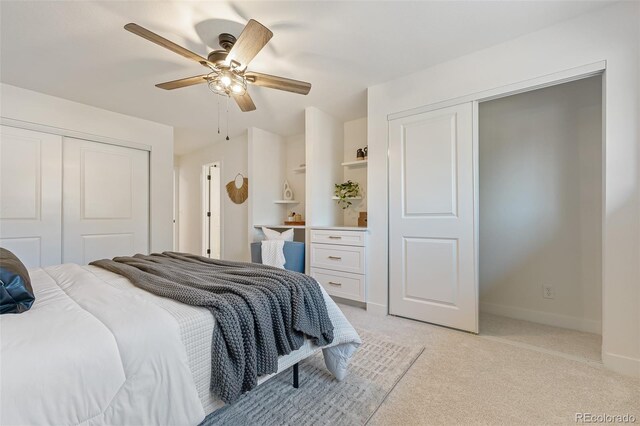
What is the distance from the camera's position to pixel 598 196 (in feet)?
7.60

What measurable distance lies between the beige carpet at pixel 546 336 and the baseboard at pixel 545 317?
6cm

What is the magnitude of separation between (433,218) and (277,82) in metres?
1.75

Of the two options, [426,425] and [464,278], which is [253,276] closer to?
[426,425]

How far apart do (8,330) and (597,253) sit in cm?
357

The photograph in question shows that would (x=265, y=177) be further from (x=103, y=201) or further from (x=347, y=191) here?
(x=103, y=201)

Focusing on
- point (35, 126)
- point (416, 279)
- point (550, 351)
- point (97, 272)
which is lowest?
point (550, 351)

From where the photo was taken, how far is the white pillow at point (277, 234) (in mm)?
3670

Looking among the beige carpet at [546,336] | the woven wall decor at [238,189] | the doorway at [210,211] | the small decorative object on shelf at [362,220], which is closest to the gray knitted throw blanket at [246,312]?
the beige carpet at [546,336]

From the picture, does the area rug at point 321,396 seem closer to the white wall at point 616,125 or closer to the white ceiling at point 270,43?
the white wall at point 616,125

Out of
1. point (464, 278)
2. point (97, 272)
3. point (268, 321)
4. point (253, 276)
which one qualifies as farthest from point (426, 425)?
point (97, 272)

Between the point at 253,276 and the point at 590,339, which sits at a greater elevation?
the point at 253,276

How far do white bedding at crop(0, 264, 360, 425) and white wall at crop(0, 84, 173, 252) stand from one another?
9.41 ft

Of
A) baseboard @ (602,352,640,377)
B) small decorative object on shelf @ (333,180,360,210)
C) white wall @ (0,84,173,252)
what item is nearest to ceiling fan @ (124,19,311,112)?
small decorative object on shelf @ (333,180,360,210)

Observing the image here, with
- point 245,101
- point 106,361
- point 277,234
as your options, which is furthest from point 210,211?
point 106,361
